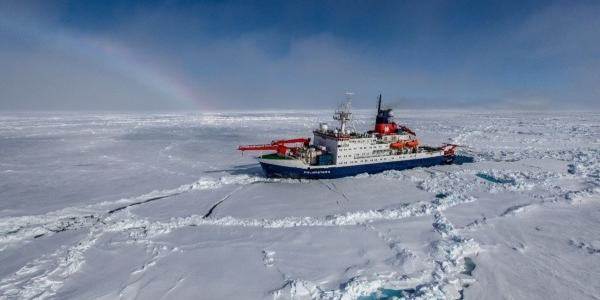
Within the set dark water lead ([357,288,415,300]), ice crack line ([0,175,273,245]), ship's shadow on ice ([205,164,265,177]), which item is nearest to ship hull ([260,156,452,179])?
ship's shadow on ice ([205,164,265,177])

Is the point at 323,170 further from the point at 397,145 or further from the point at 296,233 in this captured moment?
the point at 296,233

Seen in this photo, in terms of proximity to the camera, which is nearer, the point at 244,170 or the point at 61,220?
the point at 61,220

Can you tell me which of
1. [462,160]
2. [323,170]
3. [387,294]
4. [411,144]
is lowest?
[387,294]

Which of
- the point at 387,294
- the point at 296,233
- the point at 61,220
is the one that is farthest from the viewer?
the point at 61,220

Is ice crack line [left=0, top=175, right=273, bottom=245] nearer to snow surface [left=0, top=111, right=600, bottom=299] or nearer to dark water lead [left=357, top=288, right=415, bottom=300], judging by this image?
snow surface [left=0, top=111, right=600, bottom=299]

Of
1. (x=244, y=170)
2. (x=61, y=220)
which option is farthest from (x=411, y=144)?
(x=61, y=220)

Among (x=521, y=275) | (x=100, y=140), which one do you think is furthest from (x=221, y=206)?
(x=100, y=140)

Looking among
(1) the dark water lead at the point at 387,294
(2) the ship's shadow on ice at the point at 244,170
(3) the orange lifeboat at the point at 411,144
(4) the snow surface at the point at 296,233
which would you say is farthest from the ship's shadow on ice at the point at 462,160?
(1) the dark water lead at the point at 387,294

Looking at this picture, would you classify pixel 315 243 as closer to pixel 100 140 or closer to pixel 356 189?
pixel 356 189

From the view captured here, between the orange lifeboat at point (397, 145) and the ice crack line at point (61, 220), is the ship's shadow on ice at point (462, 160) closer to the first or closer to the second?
the orange lifeboat at point (397, 145)
